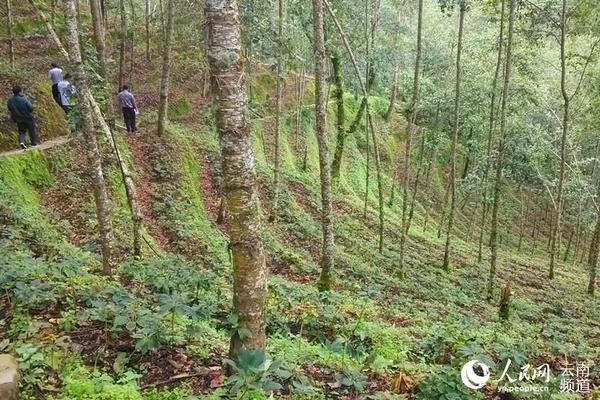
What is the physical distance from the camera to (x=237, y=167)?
3975mm

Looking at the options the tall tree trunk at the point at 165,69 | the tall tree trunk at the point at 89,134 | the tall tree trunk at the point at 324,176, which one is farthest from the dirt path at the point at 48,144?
the tall tree trunk at the point at 324,176

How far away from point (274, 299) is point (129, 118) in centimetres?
1205

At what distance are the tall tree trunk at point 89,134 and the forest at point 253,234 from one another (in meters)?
0.03

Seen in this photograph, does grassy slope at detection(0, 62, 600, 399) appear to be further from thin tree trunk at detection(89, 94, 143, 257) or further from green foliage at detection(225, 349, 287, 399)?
green foliage at detection(225, 349, 287, 399)

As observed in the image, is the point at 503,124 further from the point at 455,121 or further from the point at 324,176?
the point at 324,176

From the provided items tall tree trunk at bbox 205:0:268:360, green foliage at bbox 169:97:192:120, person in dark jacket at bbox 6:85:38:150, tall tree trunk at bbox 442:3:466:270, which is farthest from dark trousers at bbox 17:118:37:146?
tall tree trunk at bbox 442:3:466:270

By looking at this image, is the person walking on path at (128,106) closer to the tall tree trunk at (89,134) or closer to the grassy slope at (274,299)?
the grassy slope at (274,299)

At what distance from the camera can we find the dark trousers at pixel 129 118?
1740cm

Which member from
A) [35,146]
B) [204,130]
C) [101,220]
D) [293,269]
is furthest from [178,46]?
[101,220]

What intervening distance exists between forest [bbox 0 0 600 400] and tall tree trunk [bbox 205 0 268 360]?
0.7 inches

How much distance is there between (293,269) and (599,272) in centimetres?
2233

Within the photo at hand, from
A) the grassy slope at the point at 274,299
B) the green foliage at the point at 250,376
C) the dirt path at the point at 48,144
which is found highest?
the green foliage at the point at 250,376

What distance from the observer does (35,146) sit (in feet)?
46.2

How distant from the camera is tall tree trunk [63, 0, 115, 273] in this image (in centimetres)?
726
